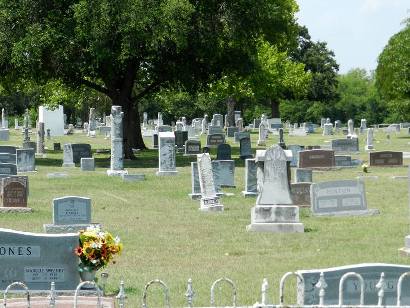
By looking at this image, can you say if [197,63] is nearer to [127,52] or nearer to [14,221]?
[127,52]

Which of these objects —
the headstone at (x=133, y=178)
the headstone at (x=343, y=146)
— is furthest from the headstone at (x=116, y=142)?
the headstone at (x=343, y=146)

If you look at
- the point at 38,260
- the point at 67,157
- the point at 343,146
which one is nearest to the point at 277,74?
the point at 343,146

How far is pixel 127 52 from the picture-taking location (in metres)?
36.1

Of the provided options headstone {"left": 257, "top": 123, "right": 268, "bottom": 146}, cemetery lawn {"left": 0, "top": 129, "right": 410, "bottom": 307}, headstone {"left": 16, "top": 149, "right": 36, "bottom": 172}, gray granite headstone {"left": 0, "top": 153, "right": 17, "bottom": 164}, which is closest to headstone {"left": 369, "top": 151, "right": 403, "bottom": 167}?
cemetery lawn {"left": 0, "top": 129, "right": 410, "bottom": 307}

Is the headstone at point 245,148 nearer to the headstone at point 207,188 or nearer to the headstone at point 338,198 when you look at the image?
the headstone at point 207,188

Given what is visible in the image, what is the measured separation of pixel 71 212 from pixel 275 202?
12.3 feet

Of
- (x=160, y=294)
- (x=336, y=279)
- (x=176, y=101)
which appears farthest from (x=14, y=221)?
(x=176, y=101)

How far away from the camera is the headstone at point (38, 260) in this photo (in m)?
12.1

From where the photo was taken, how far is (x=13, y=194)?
2142 cm

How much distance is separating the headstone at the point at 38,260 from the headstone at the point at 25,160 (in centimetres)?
2087

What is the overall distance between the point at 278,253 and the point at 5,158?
17547mm

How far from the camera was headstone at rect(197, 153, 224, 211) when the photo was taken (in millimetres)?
22000

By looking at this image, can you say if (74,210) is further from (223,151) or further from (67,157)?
(67,157)

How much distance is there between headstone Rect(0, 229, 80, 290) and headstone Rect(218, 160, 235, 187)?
15205 mm
